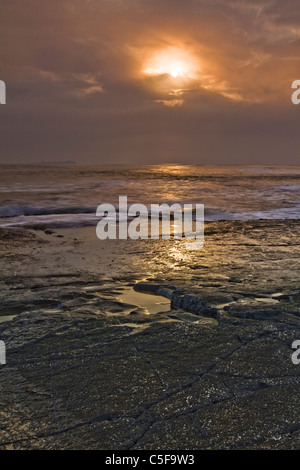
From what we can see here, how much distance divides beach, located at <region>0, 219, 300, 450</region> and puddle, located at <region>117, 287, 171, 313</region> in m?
0.01

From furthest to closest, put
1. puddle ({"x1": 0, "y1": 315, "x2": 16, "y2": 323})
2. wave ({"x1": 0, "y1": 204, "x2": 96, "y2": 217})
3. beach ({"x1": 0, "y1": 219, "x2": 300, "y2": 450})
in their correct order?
wave ({"x1": 0, "y1": 204, "x2": 96, "y2": 217}), puddle ({"x1": 0, "y1": 315, "x2": 16, "y2": 323}), beach ({"x1": 0, "y1": 219, "x2": 300, "y2": 450})

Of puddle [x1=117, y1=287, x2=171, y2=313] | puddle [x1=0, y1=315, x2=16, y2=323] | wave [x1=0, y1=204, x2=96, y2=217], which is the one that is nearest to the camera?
puddle [x1=0, y1=315, x2=16, y2=323]

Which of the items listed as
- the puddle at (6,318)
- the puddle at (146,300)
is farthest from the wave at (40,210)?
the puddle at (6,318)

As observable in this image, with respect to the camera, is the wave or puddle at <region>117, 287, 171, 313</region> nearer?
puddle at <region>117, 287, 171, 313</region>

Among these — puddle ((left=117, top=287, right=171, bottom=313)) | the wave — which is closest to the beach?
puddle ((left=117, top=287, right=171, bottom=313))

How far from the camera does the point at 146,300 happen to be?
447 centimetres

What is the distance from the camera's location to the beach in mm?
2250

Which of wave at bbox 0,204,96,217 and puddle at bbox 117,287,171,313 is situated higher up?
wave at bbox 0,204,96,217

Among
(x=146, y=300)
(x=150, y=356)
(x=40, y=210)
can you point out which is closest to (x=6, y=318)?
(x=146, y=300)

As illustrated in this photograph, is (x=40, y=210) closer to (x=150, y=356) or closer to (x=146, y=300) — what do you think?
(x=146, y=300)

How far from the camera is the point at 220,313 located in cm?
389

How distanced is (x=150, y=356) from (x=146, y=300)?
1.41 meters

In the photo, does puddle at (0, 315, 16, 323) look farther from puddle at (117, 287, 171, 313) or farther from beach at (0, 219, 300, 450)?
puddle at (117, 287, 171, 313)
